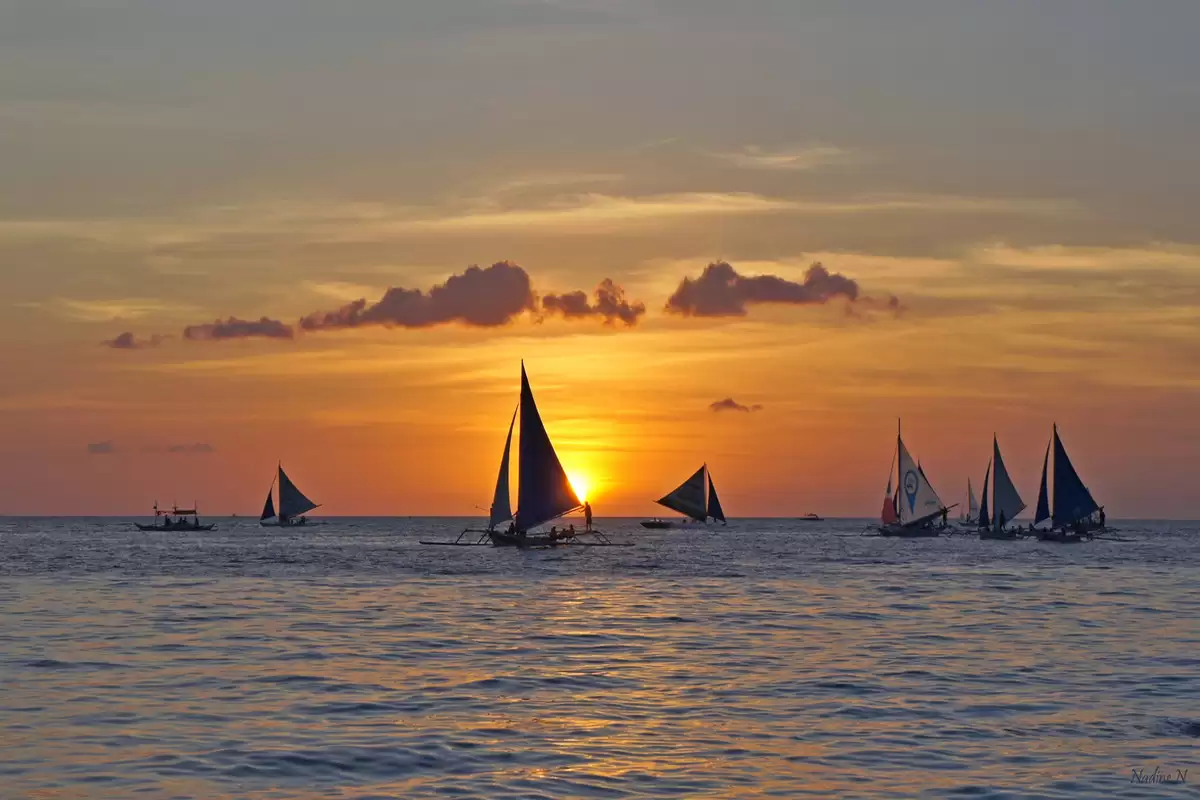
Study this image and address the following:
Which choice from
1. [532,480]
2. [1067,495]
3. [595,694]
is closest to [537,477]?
[532,480]

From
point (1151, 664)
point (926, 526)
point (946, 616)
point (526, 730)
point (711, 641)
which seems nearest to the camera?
point (526, 730)

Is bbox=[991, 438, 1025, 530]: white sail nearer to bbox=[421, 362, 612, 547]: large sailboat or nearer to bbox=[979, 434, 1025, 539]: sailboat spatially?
bbox=[979, 434, 1025, 539]: sailboat

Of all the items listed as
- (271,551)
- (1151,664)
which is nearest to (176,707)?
(1151,664)

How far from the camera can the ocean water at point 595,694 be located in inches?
1000

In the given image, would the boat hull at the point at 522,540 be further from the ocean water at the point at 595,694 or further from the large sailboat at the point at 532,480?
the ocean water at the point at 595,694

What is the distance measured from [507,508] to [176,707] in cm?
8289

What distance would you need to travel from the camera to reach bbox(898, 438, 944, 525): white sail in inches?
6747

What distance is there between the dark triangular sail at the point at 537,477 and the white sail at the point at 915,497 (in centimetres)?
6793

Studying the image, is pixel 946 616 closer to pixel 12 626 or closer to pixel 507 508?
pixel 12 626

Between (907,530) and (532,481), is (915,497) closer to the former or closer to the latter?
(907,530)

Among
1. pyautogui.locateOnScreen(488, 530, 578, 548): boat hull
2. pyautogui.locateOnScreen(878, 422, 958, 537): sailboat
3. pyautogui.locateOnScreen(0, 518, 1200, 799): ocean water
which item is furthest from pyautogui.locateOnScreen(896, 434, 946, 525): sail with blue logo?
pyautogui.locateOnScreen(0, 518, 1200, 799): ocean water

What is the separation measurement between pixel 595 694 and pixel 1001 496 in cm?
14759

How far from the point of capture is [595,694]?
35.4 metres

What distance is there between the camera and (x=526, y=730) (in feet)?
99.2
